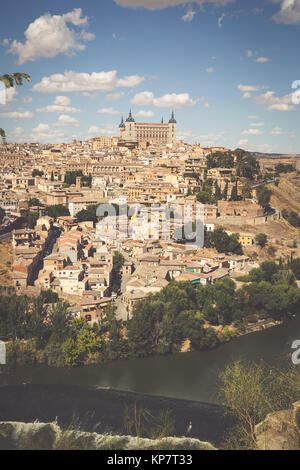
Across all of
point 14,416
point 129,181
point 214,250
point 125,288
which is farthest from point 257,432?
point 129,181

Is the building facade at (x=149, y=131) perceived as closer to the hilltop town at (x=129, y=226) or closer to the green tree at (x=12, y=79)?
the hilltop town at (x=129, y=226)

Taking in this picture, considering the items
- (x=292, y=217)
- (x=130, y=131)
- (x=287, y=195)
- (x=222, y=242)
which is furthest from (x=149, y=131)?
(x=222, y=242)

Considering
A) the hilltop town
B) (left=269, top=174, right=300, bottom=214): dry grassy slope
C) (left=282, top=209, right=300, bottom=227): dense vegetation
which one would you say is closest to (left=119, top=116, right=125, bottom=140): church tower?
the hilltop town

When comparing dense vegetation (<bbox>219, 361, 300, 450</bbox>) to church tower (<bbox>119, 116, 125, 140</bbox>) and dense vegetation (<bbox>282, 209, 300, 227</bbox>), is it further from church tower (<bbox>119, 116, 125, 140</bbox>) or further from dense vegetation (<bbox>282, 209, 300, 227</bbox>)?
church tower (<bbox>119, 116, 125, 140</bbox>)

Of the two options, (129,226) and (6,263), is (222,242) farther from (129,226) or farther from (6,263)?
(6,263)

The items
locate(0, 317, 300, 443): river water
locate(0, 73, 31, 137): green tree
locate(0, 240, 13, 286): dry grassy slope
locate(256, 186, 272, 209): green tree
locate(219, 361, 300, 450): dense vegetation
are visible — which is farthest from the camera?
locate(256, 186, 272, 209): green tree
